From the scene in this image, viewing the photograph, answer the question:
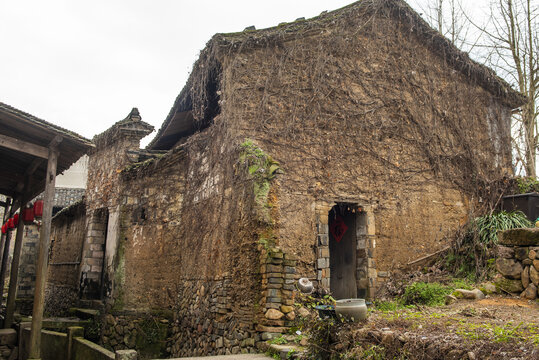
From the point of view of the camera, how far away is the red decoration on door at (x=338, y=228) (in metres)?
10.2

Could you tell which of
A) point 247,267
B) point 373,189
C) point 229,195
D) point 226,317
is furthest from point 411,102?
point 226,317

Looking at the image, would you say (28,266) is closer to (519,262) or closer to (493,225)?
(493,225)

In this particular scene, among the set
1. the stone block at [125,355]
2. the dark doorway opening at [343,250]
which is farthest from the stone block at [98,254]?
the stone block at [125,355]

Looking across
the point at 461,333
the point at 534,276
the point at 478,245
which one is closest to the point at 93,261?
the point at 478,245

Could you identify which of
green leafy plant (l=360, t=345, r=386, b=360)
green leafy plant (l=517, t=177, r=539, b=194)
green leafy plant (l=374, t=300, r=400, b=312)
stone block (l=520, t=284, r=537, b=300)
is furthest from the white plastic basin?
green leafy plant (l=517, t=177, r=539, b=194)

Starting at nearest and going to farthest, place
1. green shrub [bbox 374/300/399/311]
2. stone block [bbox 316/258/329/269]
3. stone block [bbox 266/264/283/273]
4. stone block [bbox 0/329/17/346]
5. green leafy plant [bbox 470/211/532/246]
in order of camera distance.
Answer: stone block [bbox 266/264/283/273] < green shrub [bbox 374/300/399/311] < stone block [bbox 0/329/17/346] < stone block [bbox 316/258/329/269] < green leafy plant [bbox 470/211/532/246]

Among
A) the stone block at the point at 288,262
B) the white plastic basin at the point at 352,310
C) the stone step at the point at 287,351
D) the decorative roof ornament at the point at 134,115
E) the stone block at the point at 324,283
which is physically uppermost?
the decorative roof ornament at the point at 134,115

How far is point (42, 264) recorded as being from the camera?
7.07m

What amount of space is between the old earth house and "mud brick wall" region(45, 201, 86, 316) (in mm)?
1347

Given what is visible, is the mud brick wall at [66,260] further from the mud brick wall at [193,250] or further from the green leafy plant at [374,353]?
the green leafy plant at [374,353]

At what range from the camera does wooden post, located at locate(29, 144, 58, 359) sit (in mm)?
6801

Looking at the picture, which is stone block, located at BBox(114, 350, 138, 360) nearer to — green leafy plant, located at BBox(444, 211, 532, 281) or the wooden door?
the wooden door

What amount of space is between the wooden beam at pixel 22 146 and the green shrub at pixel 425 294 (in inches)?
272

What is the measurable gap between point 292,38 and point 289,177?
3189mm
